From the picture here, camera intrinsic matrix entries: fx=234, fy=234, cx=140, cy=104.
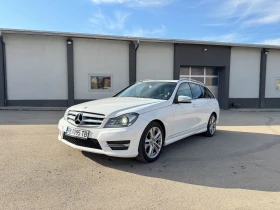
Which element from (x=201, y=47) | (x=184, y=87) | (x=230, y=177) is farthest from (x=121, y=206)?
(x=201, y=47)

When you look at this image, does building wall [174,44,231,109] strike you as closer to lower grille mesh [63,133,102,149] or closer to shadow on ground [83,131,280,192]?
shadow on ground [83,131,280,192]

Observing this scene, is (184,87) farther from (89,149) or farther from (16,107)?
(16,107)

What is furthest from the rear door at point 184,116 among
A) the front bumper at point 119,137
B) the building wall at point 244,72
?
the building wall at point 244,72

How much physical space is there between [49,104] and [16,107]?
1.66 m

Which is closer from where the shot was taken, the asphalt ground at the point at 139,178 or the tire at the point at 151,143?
the asphalt ground at the point at 139,178

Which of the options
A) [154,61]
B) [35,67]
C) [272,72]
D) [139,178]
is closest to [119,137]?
[139,178]

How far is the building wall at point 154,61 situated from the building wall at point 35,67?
4.44 meters

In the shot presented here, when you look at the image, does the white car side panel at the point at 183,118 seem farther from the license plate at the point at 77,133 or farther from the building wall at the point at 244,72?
the building wall at the point at 244,72

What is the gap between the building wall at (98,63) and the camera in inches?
528

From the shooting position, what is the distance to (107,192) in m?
3.26

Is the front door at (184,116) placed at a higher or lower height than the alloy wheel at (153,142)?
higher

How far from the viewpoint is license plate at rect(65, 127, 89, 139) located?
13.3 feet

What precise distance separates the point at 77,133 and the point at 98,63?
10083 mm

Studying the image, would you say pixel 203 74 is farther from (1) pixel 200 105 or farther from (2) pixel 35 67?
(2) pixel 35 67
